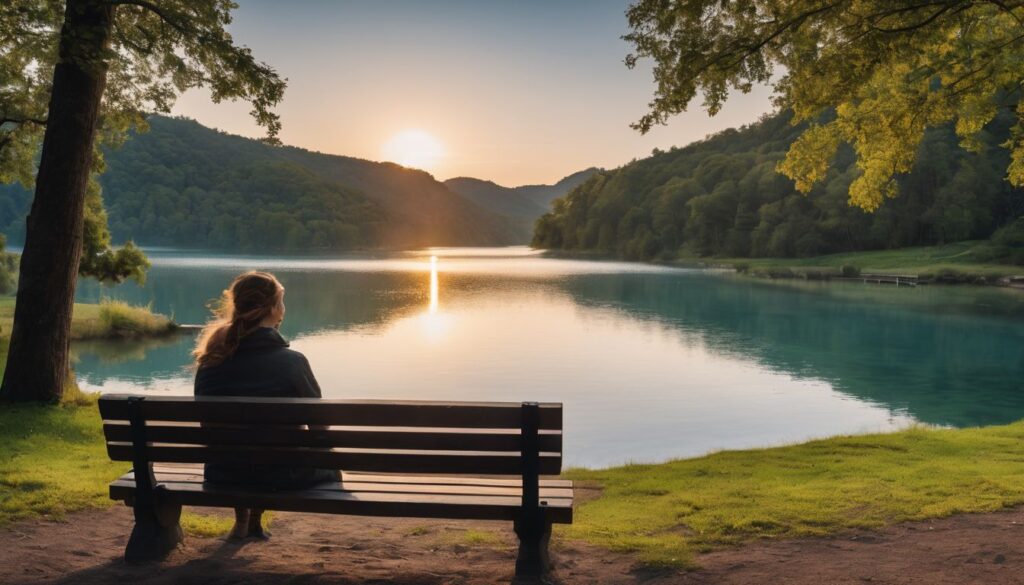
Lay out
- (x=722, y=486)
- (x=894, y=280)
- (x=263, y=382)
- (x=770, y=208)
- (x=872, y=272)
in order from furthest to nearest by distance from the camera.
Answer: (x=770, y=208) → (x=872, y=272) → (x=894, y=280) → (x=722, y=486) → (x=263, y=382)

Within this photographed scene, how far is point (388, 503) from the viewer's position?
4.73 meters

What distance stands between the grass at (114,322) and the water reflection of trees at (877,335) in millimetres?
20861

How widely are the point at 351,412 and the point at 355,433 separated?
238mm

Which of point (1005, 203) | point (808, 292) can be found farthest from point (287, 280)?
point (1005, 203)

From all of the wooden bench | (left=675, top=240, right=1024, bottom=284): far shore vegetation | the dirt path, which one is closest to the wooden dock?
(left=675, top=240, right=1024, bottom=284): far shore vegetation

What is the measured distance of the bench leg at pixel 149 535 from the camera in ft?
16.7

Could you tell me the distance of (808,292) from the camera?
59.5 metres

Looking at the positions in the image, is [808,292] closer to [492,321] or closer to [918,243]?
[492,321]

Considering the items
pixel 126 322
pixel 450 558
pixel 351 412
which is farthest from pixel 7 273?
pixel 351 412

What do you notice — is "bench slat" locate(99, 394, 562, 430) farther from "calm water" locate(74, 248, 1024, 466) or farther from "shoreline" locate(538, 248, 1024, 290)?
"shoreline" locate(538, 248, 1024, 290)

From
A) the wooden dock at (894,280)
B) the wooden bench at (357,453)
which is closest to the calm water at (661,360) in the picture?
the wooden bench at (357,453)

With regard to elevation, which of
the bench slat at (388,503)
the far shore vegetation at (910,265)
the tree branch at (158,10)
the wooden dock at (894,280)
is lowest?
the bench slat at (388,503)

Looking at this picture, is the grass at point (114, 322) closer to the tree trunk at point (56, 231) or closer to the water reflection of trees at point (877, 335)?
the tree trunk at point (56, 231)

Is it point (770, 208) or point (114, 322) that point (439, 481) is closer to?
point (114, 322)
